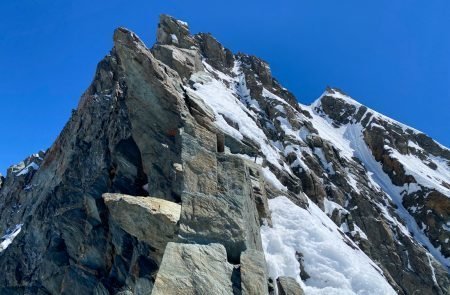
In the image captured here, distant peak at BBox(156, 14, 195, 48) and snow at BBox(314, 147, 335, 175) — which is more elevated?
distant peak at BBox(156, 14, 195, 48)

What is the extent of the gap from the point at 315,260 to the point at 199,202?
16.3 meters

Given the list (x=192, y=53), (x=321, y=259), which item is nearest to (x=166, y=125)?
(x=321, y=259)

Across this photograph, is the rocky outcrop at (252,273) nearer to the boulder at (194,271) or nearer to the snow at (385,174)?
the boulder at (194,271)

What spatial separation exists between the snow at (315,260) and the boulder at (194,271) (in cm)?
1223

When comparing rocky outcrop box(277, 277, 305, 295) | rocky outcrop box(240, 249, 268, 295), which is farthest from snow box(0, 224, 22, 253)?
rocky outcrop box(240, 249, 268, 295)

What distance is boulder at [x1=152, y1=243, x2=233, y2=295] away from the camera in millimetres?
18359

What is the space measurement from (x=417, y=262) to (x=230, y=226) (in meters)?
52.2

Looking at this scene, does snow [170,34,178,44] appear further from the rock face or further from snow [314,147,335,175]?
the rock face

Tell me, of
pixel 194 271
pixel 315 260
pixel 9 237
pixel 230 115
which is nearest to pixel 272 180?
pixel 315 260

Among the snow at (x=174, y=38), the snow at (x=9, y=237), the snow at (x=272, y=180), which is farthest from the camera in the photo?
the snow at (x=174, y=38)

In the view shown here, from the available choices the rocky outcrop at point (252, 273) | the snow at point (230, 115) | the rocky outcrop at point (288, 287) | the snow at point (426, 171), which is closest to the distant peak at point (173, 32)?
the snow at point (230, 115)

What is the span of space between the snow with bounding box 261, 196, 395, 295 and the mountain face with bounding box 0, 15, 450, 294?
128mm

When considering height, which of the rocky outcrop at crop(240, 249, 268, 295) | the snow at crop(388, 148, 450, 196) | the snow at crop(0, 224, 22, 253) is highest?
the snow at crop(388, 148, 450, 196)

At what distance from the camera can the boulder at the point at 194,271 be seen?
18.4m
